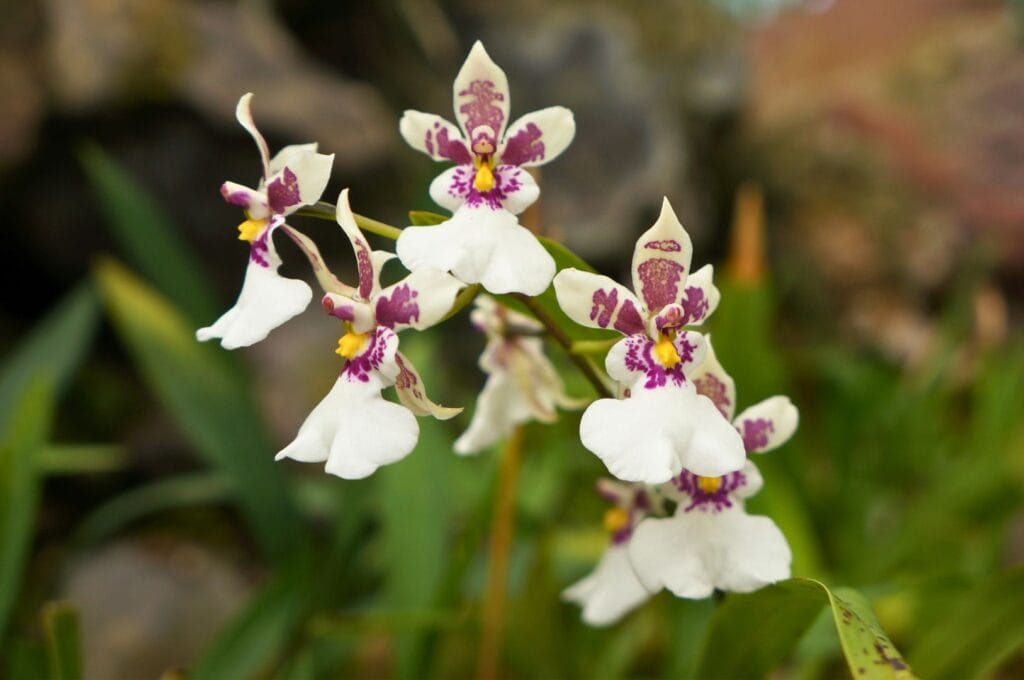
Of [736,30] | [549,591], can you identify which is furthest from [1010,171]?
[549,591]

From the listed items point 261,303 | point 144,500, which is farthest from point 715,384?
point 144,500

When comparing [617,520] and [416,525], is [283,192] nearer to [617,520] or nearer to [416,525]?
[617,520]

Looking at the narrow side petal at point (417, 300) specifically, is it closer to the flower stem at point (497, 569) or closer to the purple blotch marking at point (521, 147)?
the purple blotch marking at point (521, 147)

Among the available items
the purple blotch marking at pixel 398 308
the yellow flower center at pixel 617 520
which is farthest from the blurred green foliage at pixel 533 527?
the purple blotch marking at pixel 398 308

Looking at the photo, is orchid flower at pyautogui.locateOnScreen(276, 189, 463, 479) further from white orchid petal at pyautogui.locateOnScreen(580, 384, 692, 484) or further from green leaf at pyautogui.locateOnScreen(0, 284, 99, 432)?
green leaf at pyautogui.locateOnScreen(0, 284, 99, 432)

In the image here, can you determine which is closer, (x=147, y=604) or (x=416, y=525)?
(x=416, y=525)
